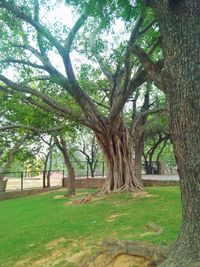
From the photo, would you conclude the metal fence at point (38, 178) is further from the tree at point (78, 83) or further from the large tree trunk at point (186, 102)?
the large tree trunk at point (186, 102)

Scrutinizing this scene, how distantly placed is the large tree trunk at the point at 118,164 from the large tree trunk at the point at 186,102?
9859 mm

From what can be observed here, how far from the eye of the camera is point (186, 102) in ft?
12.9

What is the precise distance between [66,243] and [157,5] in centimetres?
486

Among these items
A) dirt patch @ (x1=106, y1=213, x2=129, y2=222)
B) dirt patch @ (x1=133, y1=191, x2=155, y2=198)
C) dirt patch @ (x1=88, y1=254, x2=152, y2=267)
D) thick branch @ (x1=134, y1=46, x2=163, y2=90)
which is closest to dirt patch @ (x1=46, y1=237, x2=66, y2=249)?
dirt patch @ (x1=106, y1=213, x2=129, y2=222)

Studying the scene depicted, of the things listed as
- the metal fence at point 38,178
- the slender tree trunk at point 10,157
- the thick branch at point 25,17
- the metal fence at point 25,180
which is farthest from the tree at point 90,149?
the thick branch at point 25,17

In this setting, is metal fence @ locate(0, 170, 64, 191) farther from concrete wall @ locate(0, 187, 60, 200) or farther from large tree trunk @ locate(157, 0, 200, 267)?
large tree trunk @ locate(157, 0, 200, 267)

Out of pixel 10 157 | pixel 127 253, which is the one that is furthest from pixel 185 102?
pixel 10 157

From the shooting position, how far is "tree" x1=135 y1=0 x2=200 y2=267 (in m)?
3.89

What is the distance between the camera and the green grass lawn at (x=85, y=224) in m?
7.14

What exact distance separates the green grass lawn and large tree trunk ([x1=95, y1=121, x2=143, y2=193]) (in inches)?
38.0

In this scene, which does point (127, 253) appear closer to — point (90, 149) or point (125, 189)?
point (125, 189)

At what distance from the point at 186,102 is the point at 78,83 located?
849 centimetres

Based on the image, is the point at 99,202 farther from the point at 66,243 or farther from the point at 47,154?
the point at 47,154

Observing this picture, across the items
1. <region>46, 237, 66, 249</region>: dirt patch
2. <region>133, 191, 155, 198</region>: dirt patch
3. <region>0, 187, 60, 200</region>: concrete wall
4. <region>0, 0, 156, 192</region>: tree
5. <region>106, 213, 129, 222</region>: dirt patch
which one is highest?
<region>0, 0, 156, 192</region>: tree
